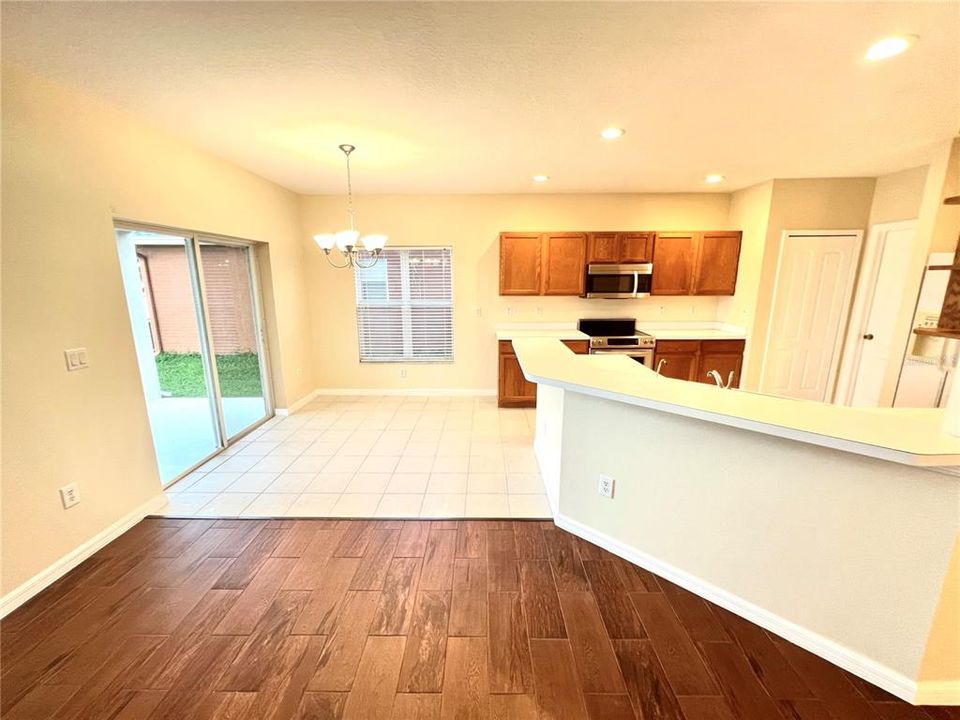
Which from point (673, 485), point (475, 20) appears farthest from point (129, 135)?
point (673, 485)

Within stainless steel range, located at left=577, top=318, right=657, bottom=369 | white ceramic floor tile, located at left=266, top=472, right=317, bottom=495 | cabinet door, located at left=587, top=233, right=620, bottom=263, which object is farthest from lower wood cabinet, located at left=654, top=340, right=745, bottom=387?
white ceramic floor tile, located at left=266, top=472, right=317, bottom=495

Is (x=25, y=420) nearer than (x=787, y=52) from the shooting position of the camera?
No

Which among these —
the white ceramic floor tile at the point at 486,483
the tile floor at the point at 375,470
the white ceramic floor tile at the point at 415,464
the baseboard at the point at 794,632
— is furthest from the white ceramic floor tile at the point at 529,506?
the white ceramic floor tile at the point at 415,464

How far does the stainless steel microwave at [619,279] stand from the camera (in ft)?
14.7

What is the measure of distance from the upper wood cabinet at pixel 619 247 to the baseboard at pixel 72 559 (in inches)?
185

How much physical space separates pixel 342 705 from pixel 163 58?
2.91 metres

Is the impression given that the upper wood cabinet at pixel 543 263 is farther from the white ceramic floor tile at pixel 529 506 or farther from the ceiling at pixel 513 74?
the white ceramic floor tile at pixel 529 506

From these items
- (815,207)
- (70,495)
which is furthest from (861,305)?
(70,495)

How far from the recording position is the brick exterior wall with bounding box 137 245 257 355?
338 cm

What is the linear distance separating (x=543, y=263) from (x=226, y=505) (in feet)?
12.8

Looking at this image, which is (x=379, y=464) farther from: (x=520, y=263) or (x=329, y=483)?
(x=520, y=263)

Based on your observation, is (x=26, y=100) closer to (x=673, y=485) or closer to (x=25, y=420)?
(x=25, y=420)

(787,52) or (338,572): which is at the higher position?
(787,52)

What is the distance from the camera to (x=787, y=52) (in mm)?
1668
